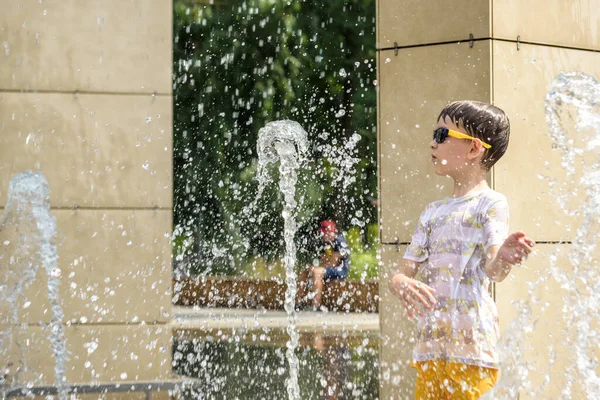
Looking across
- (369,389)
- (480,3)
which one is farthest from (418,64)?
(369,389)

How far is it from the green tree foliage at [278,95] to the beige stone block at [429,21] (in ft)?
44.8

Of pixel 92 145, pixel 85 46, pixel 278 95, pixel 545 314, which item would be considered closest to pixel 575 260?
pixel 545 314

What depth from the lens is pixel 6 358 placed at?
6008 millimetres

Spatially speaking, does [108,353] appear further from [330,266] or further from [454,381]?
[330,266]

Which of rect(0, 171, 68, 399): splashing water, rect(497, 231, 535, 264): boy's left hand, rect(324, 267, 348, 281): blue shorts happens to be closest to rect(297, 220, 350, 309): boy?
rect(324, 267, 348, 281): blue shorts

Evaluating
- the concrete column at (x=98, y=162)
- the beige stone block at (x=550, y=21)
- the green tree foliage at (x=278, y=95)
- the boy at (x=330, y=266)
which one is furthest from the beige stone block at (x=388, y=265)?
the green tree foliage at (x=278, y=95)

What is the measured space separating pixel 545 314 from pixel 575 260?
31 centimetres

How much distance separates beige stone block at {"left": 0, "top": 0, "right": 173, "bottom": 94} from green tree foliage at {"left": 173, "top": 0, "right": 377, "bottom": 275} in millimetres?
13172

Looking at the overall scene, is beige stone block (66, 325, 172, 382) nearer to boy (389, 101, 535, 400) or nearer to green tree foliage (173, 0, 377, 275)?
boy (389, 101, 535, 400)

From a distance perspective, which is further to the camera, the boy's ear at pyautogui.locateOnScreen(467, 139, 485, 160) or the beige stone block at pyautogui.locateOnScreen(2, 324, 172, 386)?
the beige stone block at pyautogui.locateOnScreen(2, 324, 172, 386)

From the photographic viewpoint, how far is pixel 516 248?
331 cm

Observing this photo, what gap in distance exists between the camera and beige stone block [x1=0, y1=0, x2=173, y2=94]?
6043mm

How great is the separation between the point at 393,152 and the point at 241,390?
3215mm

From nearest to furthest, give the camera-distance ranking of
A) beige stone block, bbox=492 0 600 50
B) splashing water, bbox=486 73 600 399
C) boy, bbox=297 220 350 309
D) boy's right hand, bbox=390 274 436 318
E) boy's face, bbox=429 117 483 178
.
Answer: boy's right hand, bbox=390 274 436 318 → boy's face, bbox=429 117 483 178 → splashing water, bbox=486 73 600 399 → beige stone block, bbox=492 0 600 50 → boy, bbox=297 220 350 309
